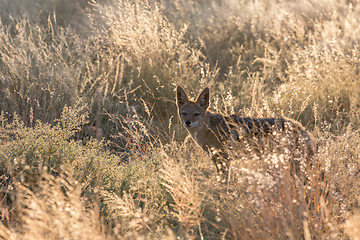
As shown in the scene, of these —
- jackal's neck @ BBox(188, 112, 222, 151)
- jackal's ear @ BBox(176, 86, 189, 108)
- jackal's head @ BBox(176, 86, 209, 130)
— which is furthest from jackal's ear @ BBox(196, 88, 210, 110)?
jackal's ear @ BBox(176, 86, 189, 108)

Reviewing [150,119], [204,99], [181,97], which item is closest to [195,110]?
[204,99]

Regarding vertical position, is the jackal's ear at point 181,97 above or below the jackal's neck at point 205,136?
above

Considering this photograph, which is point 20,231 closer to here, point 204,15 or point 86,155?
point 86,155

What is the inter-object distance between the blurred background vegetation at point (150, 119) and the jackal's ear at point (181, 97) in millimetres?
566

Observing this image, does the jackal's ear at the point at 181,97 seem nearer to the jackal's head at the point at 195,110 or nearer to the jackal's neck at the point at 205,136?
the jackal's head at the point at 195,110

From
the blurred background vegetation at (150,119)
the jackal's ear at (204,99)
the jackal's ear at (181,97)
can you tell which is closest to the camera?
the blurred background vegetation at (150,119)

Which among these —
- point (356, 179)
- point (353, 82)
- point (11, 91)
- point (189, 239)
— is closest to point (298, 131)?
point (356, 179)

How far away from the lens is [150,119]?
768 centimetres

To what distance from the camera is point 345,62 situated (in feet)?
26.9

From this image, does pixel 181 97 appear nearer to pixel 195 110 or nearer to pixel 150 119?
pixel 195 110

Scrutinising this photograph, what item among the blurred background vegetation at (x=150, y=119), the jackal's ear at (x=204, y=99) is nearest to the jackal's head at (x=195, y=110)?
the jackal's ear at (x=204, y=99)

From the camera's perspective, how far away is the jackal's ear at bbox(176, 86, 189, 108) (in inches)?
246

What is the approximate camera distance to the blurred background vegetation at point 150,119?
3.76 metres

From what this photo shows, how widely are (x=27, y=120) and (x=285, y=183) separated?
4.66 metres
